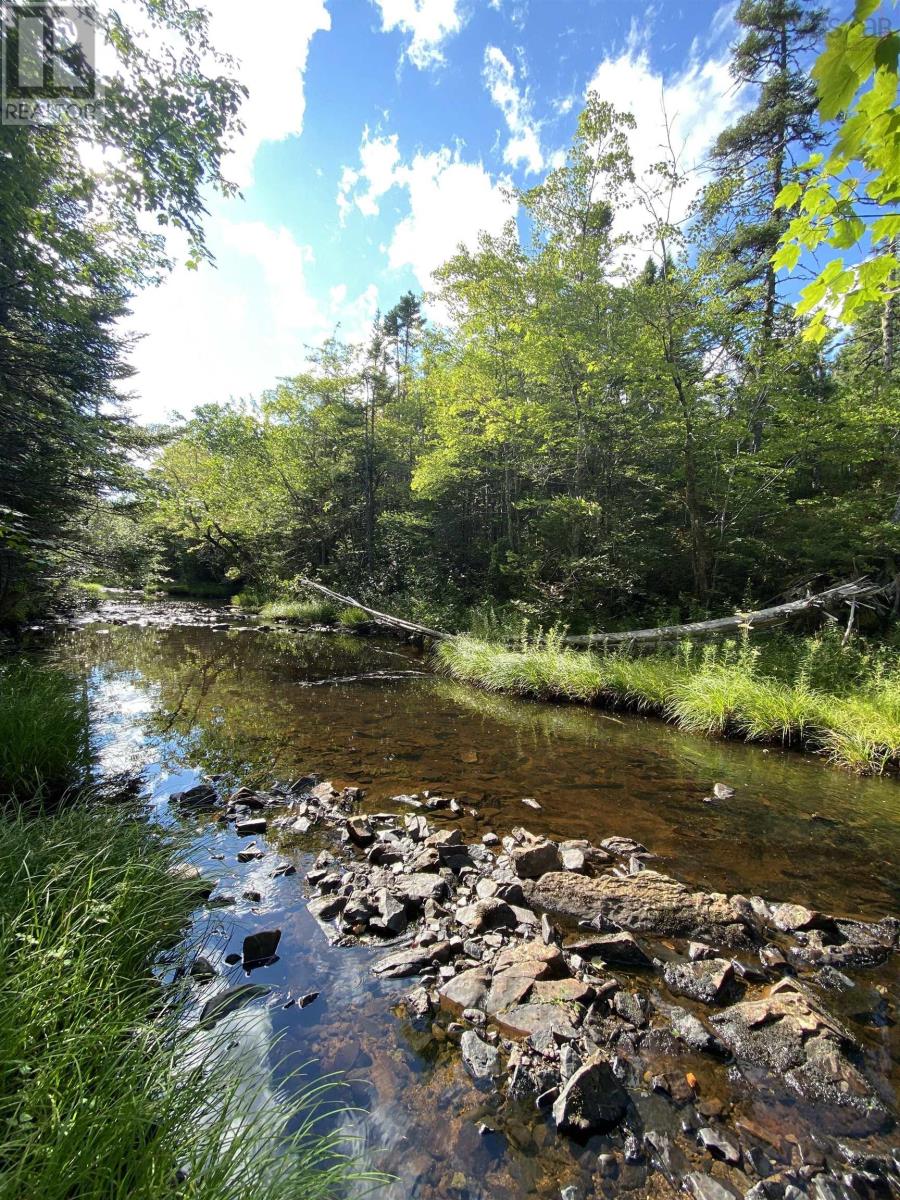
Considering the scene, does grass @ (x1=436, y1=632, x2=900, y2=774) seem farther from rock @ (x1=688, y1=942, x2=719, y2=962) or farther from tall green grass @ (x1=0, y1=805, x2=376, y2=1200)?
tall green grass @ (x1=0, y1=805, x2=376, y2=1200)

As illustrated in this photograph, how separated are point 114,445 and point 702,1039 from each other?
47.8ft

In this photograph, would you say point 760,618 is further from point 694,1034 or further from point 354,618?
point 354,618

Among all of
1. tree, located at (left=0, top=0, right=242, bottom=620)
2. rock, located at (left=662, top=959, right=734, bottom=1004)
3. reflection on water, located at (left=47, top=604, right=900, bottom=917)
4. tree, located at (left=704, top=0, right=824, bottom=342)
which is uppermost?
tree, located at (left=704, top=0, right=824, bottom=342)

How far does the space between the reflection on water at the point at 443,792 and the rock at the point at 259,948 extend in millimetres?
80

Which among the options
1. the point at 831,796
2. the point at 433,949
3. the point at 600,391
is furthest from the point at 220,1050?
the point at 600,391

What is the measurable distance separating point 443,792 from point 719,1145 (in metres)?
4.18

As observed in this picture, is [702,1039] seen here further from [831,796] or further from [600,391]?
[600,391]

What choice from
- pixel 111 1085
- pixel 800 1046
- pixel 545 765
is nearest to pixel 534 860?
pixel 800 1046

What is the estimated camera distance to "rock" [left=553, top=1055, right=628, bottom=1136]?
2.26m

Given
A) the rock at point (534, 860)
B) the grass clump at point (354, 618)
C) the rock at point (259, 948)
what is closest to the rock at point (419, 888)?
the rock at point (534, 860)

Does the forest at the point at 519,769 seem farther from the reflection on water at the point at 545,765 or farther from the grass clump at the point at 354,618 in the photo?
the grass clump at the point at 354,618

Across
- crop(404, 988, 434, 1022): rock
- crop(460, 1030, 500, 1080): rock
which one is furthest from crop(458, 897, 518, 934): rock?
crop(460, 1030, 500, 1080): rock

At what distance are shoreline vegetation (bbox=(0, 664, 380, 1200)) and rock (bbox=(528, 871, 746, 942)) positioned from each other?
2.13 m

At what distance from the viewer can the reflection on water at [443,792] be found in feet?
7.62
